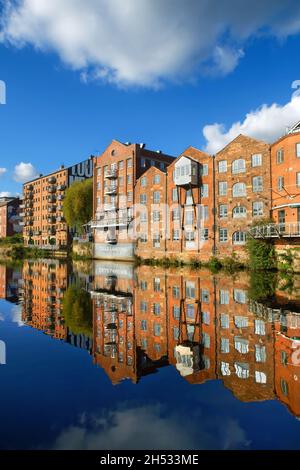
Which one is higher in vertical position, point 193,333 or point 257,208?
point 257,208

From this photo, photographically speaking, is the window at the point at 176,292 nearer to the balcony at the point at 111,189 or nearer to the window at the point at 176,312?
the window at the point at 176,312

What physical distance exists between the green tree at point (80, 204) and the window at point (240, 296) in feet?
144

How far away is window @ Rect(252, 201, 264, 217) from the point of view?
1274 inches

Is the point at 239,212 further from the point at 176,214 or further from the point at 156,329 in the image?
the point at 156,329

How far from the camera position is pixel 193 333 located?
843 centimetres

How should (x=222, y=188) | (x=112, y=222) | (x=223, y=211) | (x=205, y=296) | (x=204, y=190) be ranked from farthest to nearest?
(x=112, y=222)
(x=204, y=190)
(x=222, y=188)
(x=223, y=211)
(x=205, y=296)

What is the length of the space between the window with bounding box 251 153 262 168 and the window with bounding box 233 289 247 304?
808 inches

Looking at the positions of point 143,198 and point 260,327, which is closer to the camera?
point 260,327

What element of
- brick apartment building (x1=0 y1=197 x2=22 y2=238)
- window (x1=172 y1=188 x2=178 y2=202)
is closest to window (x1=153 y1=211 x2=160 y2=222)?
window (x1=172 y1=188 x2=178 y2=202)

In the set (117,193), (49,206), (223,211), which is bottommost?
(223,211)

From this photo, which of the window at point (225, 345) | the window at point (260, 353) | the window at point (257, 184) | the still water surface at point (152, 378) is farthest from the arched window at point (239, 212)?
the window at point (260, 353)

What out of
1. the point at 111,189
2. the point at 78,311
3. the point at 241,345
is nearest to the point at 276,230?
the point at 78,311

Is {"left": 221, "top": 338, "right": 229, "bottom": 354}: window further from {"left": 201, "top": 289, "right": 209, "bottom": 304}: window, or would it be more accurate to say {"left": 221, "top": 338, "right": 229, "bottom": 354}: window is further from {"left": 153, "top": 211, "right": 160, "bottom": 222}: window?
{"left": 153, "top": 211, "right": 160, "bottom": 222}: window

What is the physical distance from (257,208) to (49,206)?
58564 mm
